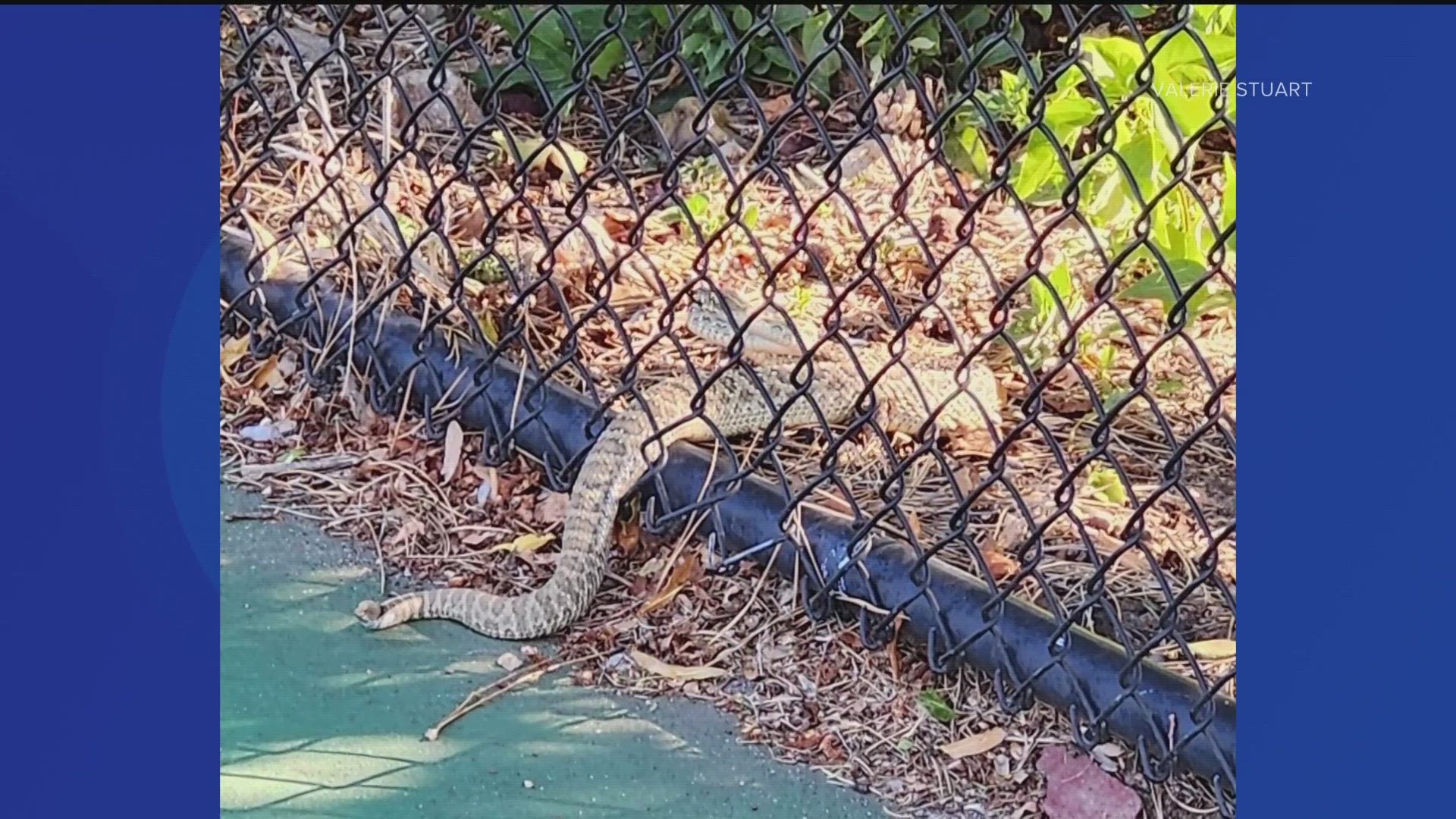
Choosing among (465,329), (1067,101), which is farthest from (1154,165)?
(465,329)

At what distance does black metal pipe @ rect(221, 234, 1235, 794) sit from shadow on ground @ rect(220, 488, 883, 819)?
0.29 metres

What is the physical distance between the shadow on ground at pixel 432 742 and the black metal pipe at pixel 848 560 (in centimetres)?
29

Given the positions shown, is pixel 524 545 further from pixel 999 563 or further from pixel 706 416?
pixel 999 563

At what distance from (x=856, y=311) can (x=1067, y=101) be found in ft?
1.66

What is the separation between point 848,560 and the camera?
232cm

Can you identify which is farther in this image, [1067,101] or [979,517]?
[1067,101]

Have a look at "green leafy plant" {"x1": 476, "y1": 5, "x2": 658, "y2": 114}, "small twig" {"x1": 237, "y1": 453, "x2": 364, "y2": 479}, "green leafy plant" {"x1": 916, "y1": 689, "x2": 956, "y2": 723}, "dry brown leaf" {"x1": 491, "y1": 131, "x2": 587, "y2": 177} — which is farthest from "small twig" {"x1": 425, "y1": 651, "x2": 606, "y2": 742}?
"green leafy plant" {"x1": 476, "y1": 5, "x2": 658, "y2": 114}

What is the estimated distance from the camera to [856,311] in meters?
2.86

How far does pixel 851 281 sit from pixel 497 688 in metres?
1.00

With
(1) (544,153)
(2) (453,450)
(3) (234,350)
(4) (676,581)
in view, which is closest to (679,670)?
(4) (676,581)

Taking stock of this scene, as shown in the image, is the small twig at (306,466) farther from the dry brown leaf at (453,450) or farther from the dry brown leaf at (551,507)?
the dry brown leaf at (551,507)

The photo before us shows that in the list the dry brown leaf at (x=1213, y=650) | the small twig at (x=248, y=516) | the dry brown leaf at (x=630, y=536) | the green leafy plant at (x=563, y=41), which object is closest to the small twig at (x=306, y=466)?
the small twig at (x=248, y=516)

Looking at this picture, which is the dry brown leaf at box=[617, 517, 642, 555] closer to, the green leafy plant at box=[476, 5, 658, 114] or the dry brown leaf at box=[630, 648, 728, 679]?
the dry brown leaf at box=[630, 648, 728, 679]

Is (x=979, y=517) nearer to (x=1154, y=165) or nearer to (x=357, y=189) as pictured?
(x=1154, y=165)
